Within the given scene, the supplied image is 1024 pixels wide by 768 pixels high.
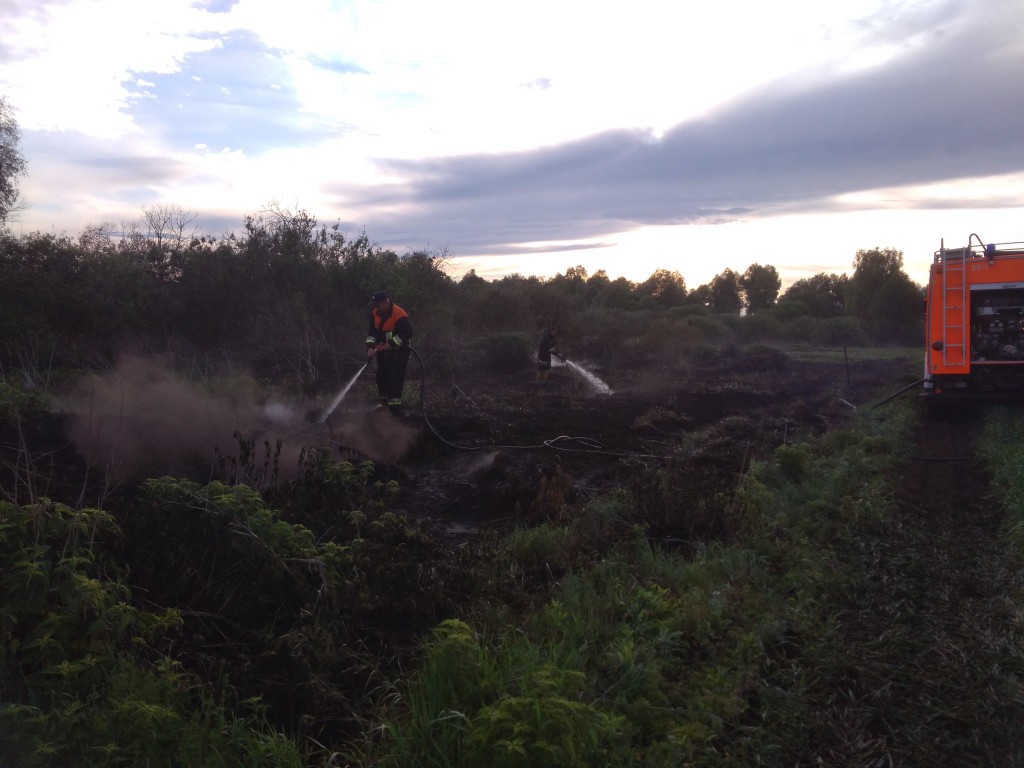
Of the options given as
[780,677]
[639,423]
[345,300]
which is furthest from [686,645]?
[345,300]

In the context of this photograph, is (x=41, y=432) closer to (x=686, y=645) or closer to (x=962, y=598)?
(x=686, y=645)

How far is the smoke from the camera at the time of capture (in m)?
8.02

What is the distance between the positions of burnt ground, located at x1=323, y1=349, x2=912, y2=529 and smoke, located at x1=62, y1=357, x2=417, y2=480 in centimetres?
21

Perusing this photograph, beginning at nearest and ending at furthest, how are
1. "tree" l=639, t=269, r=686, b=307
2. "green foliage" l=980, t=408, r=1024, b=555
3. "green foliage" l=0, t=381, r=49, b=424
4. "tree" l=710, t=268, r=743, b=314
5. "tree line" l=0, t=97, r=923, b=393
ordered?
"green foliage" l=980, t=408, r=1024, b=555, "green foliage" l=0, t=381, r=49, b=424, "tree line" l=0, t=97, r=923, b=393, "tree" l=639, t=269, r=686, b=307, "tree" l=710, t=268, r=743, b=314

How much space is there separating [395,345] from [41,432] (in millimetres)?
5550

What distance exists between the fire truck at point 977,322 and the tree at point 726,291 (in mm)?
57861

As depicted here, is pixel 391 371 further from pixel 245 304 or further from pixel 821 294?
pixel 821 294

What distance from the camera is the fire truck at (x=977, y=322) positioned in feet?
45.2

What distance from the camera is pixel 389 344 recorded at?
12.9m

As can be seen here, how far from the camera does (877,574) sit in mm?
5984

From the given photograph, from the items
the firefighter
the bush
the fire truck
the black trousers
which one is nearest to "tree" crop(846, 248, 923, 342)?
the bush

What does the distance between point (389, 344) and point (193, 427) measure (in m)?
4.26

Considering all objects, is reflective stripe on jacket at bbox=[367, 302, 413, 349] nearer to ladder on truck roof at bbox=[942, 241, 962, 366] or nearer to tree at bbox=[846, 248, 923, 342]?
ladder on truck roof at bbox=[942, 241, 962, 366]

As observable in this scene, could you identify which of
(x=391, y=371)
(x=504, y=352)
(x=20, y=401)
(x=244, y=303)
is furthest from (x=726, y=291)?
(x=20, y=401)
